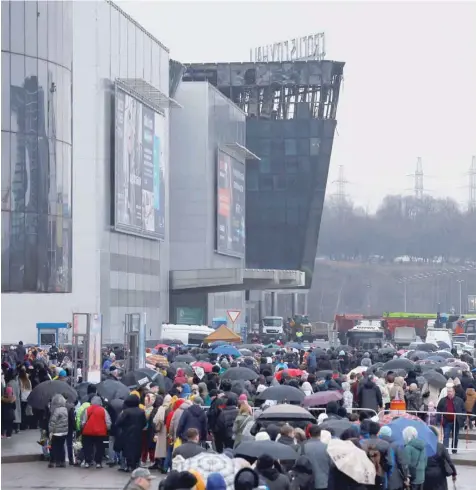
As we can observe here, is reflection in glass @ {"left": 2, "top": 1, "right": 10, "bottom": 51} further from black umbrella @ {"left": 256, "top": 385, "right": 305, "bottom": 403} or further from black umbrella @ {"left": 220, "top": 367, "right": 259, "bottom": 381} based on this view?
black umbrella @ {"left": 256, "top": 385, "right": 305, "bottom": 403}

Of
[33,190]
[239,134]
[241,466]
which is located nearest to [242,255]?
[239,134]

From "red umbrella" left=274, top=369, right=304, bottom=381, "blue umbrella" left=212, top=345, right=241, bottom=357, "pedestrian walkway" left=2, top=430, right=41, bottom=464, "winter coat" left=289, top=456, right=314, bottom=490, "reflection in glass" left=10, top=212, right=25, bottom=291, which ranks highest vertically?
"reflection in glass" left=10, top=212, right=25, bottom=291

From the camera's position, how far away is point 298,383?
2598 cm

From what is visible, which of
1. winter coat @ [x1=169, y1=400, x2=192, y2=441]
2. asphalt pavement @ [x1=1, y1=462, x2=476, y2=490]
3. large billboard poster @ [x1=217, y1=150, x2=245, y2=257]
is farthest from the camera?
large billboard poster @ [x1=217, y1=150, x2=245, y2=257]

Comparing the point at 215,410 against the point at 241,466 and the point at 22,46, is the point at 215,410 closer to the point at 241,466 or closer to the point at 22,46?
the point at 241,466

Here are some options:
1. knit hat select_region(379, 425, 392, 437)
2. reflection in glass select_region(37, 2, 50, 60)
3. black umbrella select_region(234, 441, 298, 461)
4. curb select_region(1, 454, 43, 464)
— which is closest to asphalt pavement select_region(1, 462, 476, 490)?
curb select_region(1, 454, 43, 464)

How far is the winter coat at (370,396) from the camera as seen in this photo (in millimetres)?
25375

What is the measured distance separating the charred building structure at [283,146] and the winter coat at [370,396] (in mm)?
90070

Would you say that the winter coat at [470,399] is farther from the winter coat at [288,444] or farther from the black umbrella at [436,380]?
the winter coat at [288,444]

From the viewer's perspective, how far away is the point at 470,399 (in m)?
26.5

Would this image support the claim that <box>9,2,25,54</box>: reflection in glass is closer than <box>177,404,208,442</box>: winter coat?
No

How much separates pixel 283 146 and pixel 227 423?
99624 millimetres

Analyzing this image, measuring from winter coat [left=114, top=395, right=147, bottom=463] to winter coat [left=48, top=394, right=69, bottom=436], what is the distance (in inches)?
35.8

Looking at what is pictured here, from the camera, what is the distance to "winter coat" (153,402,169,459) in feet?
71.2
